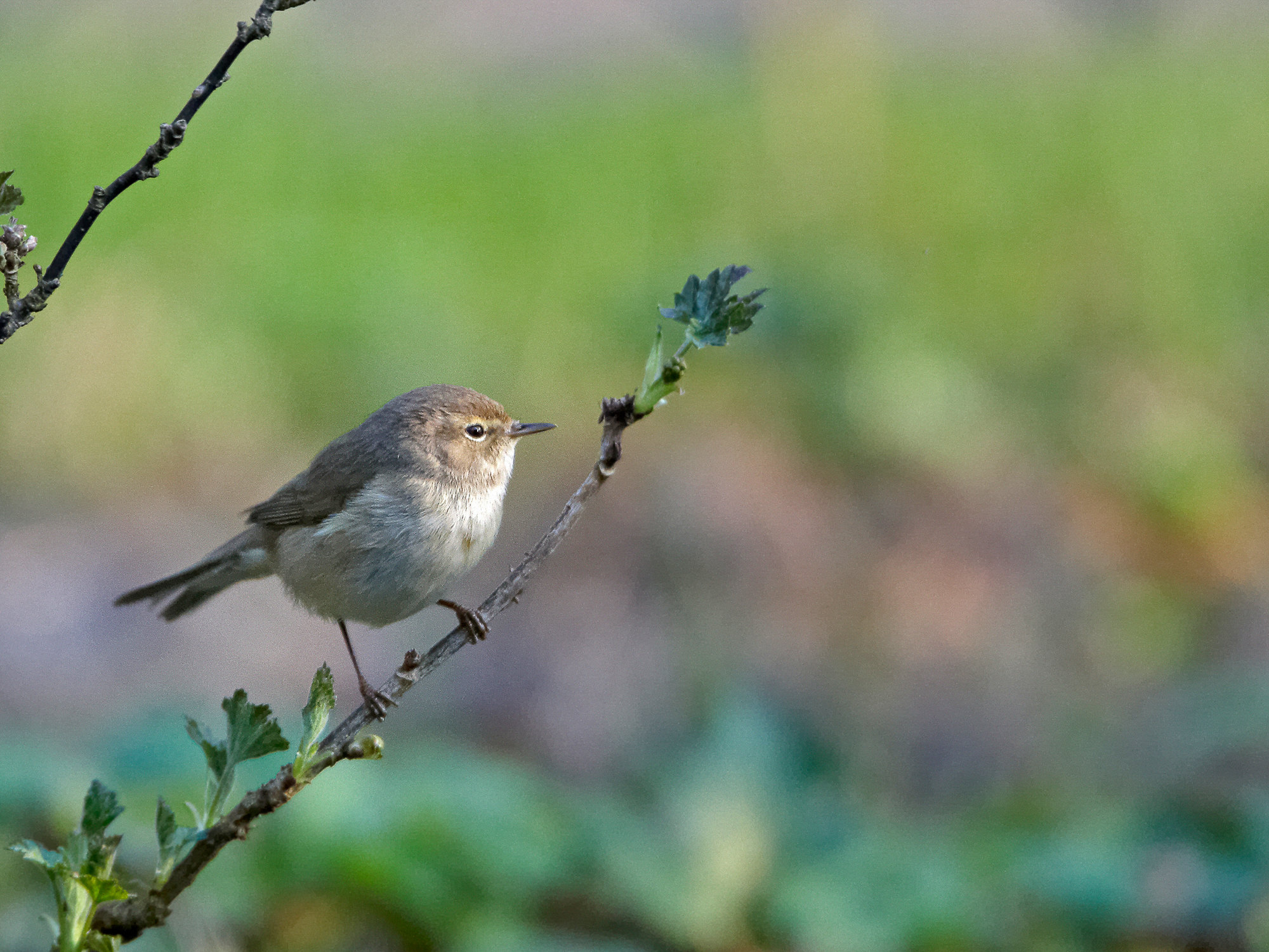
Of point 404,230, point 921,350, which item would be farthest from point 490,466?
point 404,230

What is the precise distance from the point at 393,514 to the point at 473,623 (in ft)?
3.06

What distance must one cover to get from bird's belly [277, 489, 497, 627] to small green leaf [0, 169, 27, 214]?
4.25 ft

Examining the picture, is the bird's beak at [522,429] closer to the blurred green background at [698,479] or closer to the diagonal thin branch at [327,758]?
the blurred green background at [698,479]

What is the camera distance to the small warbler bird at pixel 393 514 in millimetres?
2639

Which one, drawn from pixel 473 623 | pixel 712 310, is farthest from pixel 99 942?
pixel 712 310

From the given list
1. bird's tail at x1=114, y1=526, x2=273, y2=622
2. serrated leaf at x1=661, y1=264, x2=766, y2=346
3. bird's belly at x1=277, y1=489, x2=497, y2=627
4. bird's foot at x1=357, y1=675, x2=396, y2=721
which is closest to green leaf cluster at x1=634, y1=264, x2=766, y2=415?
serrated leaf at x1=661, y1=264, x2=766, y2=346

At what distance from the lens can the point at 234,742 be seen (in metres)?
1.48

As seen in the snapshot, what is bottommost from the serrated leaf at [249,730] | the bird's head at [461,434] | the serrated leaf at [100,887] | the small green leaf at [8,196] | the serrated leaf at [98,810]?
the serrated leaf at [100,887]

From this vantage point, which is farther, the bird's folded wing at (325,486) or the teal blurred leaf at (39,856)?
the bird's folded wing at (325,486)

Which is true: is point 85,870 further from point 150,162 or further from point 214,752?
point 150,162

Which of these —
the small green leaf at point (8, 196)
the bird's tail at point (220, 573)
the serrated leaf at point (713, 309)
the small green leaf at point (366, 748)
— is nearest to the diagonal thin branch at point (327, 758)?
the small green leaf at point (366, 748)

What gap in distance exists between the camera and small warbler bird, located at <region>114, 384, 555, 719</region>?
8.66 feet

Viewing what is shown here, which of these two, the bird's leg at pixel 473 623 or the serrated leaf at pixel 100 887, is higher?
the bird's leg at pixel 473 623

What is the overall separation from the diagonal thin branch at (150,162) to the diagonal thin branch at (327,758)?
0.51m
